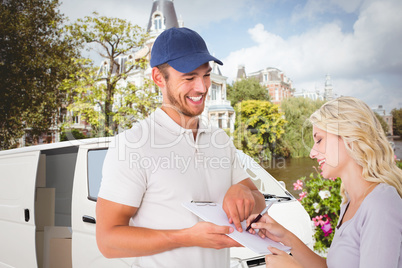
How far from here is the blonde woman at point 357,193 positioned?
35.3 inches

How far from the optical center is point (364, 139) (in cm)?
110

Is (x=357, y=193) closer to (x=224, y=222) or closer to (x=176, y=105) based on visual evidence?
(x=224, y=222)

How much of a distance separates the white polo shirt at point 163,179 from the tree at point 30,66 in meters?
11.1

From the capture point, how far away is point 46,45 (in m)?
11.3

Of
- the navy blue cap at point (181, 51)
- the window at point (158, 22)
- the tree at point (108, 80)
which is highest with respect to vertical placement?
the window at point (158, 22)

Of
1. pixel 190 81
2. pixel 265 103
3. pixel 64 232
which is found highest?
pixel 265 103

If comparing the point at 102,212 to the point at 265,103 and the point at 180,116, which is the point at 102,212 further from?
the point at 265,103

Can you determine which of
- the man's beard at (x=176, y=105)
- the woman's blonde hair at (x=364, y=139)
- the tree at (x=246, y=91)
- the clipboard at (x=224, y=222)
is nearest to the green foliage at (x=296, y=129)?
the tree at (x=246, y=91)

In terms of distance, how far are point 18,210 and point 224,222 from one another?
2493 millimetres

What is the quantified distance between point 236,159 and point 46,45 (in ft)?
40.1

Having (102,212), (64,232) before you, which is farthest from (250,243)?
(64,232)

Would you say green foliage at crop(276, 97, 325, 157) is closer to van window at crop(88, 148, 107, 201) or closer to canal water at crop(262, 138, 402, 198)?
canal water at crop(262, 138, 402, 198)

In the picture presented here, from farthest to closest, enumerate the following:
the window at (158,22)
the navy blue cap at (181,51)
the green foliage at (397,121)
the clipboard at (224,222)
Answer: the window at (158,22) < the green foliage at (397,121) < the navy blue cap at (181,51) < the clipboard at (224,222)

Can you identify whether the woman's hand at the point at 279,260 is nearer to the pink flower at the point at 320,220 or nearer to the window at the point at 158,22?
the pink flower at the point at 320,220
